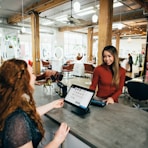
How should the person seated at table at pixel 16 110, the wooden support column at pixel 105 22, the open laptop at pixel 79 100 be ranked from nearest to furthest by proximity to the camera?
the person seated at table at pixel 16 110 < the open laptop at pixel 79 100 < the wooden support column at pixel 105 22

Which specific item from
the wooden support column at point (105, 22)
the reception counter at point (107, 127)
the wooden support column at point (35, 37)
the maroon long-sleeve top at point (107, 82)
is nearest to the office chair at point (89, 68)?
the wooden support column at point (35, 37)

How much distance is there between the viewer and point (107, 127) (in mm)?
1262

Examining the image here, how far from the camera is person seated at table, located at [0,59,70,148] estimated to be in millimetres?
877

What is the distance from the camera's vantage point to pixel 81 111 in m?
1.55

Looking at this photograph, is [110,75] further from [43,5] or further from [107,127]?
[43,5]

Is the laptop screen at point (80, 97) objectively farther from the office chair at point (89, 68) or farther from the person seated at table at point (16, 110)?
the office chair at point (89, 68)

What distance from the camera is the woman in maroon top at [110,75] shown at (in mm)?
2076

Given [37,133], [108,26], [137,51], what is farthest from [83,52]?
[37,133]

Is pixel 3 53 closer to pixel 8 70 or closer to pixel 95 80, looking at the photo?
pixel 95 80

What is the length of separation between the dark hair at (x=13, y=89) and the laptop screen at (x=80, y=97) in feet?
2.06

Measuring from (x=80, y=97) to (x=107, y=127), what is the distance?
1.46 ft

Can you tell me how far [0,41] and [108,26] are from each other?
7.42m

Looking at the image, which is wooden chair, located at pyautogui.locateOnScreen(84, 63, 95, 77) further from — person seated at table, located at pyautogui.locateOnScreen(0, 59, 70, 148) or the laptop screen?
person seated at table, located at pyautogui.locateOnScreen(0, 59, 70, 148)

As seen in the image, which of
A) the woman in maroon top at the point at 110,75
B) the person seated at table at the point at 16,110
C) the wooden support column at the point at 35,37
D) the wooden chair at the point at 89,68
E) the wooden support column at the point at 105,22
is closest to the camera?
the person seated at table at the point at 16,110
